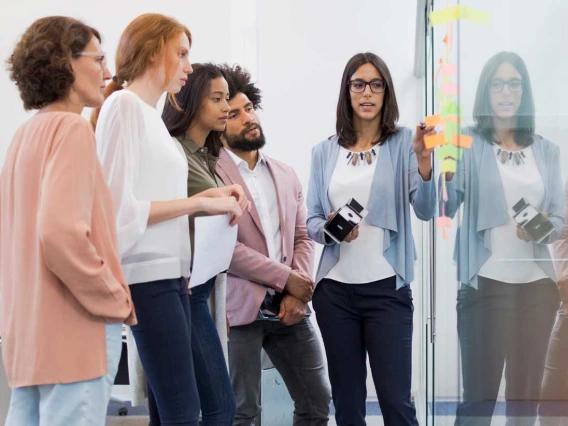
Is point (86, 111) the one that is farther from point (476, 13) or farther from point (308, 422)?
point (476, 13)

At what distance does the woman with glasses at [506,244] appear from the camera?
3.95ft

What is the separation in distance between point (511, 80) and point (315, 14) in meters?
3.11

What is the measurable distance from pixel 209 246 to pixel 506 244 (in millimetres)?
845

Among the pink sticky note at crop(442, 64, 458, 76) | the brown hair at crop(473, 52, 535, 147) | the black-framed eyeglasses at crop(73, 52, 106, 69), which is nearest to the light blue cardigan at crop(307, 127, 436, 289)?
the pink sticky note at crop(442, 64, 458, 76)

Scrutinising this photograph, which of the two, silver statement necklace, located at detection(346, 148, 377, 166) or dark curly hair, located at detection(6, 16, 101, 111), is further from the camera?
silver statement necklace, located at detection(346, 148, 377, 166)

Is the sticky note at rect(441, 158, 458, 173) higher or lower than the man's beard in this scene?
lower

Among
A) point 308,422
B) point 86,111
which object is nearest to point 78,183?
point 308,422

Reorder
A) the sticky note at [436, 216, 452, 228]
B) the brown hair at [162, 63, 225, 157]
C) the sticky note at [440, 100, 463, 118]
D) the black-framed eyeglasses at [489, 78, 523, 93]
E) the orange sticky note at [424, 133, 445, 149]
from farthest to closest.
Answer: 1. the brown hair at [162, 63, 225, 157]
2. the orange sticky note at [424, 133, 445, 149]
3. the sticky note at [436, 216, 452, 228]
4. the sticky note at [440, 100, 463, 118]
5. the black-framed eyeglasses at [489, 78, 523, 93]

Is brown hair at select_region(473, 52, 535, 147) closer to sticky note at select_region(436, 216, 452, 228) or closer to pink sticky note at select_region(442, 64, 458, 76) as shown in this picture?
pink sticky note at select_region(442, 64, 458, 76)

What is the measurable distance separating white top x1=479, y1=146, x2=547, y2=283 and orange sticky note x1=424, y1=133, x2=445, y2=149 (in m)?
0.58

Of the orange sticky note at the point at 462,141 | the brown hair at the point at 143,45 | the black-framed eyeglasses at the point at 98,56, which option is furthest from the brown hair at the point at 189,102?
the orange sticky note at the point at 462,141

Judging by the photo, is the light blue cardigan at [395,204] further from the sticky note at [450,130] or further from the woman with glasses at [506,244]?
the woman with glasses at [506,244]

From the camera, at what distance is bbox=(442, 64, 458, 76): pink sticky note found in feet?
5.79

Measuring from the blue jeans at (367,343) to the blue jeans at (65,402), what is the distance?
3.27 ft
